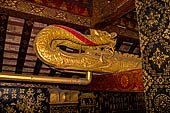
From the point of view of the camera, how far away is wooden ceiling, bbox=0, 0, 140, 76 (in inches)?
119

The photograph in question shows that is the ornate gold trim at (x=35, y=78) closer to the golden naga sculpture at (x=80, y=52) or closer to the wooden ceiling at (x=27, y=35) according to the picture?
the golden naga sculpture at (x=80, y=52)

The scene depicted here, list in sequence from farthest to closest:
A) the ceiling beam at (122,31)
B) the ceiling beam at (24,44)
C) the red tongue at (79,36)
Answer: the ceiling beam at (122,31)
the ceiling beam at (24,44)
the red tongue at (79,36)

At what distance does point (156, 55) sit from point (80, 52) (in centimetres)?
87

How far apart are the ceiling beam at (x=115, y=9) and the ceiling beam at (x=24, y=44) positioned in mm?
1557

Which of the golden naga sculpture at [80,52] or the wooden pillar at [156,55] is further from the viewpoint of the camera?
the golden naga sculpture at [80,52]

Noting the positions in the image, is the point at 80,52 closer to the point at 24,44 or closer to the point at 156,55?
the point at 156,55

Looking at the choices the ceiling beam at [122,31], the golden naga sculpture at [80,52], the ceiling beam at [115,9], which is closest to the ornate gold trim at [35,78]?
the golden naga sculpture at [80,52]

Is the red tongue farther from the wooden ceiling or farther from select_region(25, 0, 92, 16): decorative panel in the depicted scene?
select_region(25, 0, 92, 16): decorative panel

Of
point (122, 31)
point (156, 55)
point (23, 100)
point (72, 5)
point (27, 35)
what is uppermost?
point (72, 5)

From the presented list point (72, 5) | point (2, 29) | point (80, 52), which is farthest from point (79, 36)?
point (2, 29)

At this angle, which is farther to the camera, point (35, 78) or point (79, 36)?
point (79, 36)

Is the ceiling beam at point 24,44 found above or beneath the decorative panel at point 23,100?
above

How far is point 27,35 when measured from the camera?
3.48 m

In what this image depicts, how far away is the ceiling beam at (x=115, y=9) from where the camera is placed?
2.20 m
